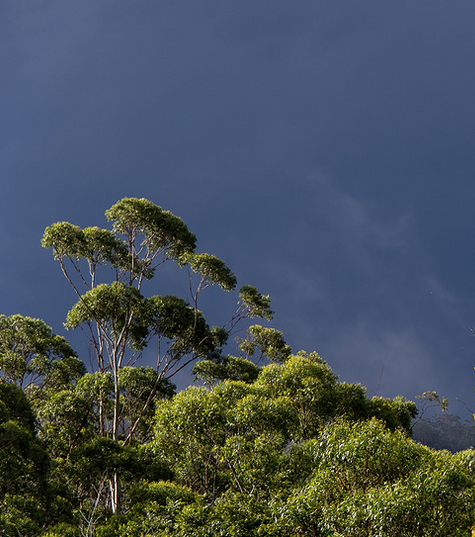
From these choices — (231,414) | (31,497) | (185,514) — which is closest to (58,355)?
(31,497)

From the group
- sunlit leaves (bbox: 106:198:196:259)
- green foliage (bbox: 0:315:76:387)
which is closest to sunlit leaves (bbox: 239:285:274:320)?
sunlit leaves (bbox: 106:198:196:259)

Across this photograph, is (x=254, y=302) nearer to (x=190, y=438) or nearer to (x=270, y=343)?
(x=270, y=343)

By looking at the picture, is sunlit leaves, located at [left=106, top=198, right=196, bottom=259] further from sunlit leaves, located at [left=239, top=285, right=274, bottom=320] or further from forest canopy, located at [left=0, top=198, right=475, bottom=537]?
sunlit leaves, located at [left=239, top=285, right=274, bottom=320]

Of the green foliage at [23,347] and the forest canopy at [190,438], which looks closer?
the forest canopy at [190,438]

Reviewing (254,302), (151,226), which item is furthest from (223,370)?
(151,226)

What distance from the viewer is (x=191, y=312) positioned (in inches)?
925

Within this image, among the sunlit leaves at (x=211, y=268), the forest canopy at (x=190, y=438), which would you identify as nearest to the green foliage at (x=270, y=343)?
the forest canopy at (x=190, y=438)

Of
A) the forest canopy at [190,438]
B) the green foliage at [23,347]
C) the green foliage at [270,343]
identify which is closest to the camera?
the forest canopy at [190,438]

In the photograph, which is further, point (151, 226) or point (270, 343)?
point (270, 343)

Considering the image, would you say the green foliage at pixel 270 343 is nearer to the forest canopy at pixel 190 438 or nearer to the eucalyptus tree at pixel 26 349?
the forest canopy at pixel 190 438

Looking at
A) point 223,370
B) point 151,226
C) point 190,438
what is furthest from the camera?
point 223,370

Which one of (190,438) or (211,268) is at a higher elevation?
(211,268)

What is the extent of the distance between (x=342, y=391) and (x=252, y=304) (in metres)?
8.68

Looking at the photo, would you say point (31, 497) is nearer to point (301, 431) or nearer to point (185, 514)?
point (185, 514)
